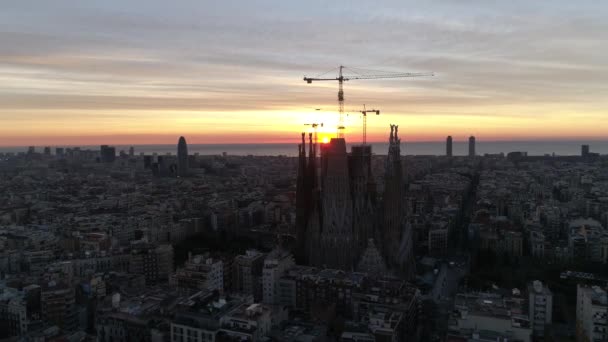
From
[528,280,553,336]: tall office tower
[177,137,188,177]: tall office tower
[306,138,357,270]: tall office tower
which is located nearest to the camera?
[528,280,553,336]: tall office tower

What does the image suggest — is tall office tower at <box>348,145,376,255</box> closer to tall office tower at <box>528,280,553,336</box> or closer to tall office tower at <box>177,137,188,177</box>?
tall office tower at <box>528,280,553,336</box>

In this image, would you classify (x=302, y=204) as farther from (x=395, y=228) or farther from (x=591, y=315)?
(x=591, y=315)

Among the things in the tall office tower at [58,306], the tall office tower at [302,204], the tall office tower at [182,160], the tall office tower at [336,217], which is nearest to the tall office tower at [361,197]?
the tall office tower at [336,217]

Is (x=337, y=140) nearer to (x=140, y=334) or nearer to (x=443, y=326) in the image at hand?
(x=443, y=326)

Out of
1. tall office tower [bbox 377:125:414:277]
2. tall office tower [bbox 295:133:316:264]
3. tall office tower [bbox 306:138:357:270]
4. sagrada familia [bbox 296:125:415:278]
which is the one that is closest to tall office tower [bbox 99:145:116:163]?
sagrada familia [bbox 296:125:415:278]

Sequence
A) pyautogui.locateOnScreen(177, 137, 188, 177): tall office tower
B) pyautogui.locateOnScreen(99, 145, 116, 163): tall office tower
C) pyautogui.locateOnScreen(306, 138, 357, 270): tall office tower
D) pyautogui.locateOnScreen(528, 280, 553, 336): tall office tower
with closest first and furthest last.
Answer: pyautogui.locateOnScreen(528, 280, 553, 336): tall office tower
pyautogui.locateOnScreen(306, 138, 357, 270): tall office tower
pyautogui.locateOnScreen(177, 137, 188, 177): tall office tower
pyautogui.locateOnScreen(99, 145, 116, 163): tall office tower

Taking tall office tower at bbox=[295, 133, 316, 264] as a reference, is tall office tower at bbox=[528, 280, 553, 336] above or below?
below

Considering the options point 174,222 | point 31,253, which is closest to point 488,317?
point 31,253
